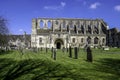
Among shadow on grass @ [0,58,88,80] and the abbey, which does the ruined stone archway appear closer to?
the abbey

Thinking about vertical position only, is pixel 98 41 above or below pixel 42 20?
below

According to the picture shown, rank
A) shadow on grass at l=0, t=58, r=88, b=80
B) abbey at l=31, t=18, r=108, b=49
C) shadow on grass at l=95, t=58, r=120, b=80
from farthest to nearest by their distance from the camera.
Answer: abbey at l=31, t=18, r=108, b=49 < shadow on grass at l=0, t=58, r=88, b=80 < shadow on grass at l=95, t=58, r=120, b=80

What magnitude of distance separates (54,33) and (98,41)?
17124 millimetres

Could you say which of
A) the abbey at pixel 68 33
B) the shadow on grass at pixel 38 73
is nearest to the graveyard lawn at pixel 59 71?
the shadow on grass at pixel 38 73

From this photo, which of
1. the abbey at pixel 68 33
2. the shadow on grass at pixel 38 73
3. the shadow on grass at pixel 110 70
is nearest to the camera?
the shadow on grass at pixel 110 70

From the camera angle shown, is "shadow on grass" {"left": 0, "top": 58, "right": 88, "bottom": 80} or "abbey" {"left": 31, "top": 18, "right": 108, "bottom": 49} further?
"abbey" {"left": 31, "top": 18, "right": 108, "bottom": 49}

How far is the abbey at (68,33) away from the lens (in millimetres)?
77438

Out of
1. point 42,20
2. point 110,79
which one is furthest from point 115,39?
point 110,79

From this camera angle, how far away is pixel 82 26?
85.6 metres

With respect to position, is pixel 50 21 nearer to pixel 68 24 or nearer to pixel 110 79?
pixel 68 24

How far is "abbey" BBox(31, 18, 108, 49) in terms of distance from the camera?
7744 centimetres

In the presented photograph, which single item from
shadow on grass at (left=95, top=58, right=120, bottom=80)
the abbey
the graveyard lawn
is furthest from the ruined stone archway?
shadow on grass at (left=95, top=58, right=120, bottom=80)

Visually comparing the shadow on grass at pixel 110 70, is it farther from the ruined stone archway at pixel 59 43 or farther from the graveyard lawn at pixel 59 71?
the ruined stone archway at pixel 59 43

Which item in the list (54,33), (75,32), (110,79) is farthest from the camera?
(75,32)
